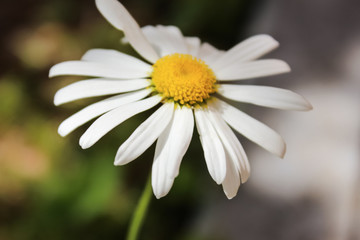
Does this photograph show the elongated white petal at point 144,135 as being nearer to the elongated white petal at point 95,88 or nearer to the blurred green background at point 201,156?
the elongated white petal at point 95,88

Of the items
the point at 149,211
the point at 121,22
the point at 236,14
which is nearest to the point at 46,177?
the point at 149,211

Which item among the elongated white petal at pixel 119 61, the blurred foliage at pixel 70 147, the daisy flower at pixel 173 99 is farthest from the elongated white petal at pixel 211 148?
the blurred foliage at pixel 70 147

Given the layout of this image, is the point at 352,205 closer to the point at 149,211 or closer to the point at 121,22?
the point at 149,211

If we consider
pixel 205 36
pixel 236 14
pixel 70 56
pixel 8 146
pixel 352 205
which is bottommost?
pixel 8 146

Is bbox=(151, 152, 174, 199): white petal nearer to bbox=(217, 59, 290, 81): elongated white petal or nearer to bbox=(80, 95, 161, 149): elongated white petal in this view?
bbox=(80, 95, 161, 149): elongated white petal

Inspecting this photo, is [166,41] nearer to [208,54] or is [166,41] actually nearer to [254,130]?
[208,54]

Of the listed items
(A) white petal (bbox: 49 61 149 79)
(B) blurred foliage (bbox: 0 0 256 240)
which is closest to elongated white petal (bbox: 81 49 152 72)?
(A) white petal (bbox: 49 61 149 79)
